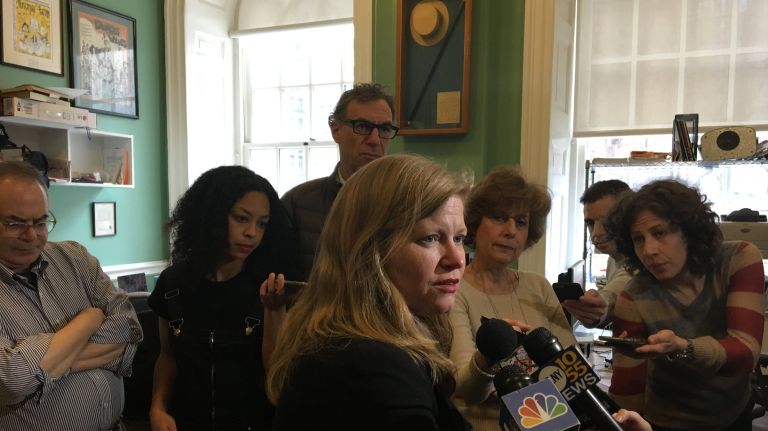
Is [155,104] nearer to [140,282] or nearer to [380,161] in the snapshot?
[140,282]

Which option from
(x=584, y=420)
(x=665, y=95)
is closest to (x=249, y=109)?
(x=665, y=95)

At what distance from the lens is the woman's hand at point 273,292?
Result: 1319 mm

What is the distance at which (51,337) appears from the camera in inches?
55.9

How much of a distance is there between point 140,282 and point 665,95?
3569 mm

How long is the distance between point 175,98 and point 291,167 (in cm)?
98

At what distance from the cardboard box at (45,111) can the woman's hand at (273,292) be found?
220cm

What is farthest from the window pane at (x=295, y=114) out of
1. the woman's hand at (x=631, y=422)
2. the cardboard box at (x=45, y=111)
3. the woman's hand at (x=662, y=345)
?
Answer: the woman's hand at (x=631, y=422)

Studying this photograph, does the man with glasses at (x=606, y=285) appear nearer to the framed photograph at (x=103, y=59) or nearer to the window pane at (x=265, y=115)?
the window pane at (x=265, y=115)

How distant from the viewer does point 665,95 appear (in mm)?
3072

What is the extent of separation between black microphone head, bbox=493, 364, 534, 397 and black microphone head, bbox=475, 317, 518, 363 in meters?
0.12

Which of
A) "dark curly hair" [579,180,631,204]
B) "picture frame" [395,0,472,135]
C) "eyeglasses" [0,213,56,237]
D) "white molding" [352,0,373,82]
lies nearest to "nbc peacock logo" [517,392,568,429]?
"eyeglasses" [0,213,56,237]

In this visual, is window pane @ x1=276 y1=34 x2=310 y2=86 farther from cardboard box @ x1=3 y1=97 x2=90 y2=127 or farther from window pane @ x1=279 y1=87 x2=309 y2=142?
cardboard box @ x1=3 y1=97 x2=90 y2=127

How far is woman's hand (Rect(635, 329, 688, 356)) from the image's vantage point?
1.23 m

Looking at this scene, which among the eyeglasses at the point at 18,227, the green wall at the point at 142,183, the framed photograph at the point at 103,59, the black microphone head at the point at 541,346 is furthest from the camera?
the green wall at the point at 142,183
